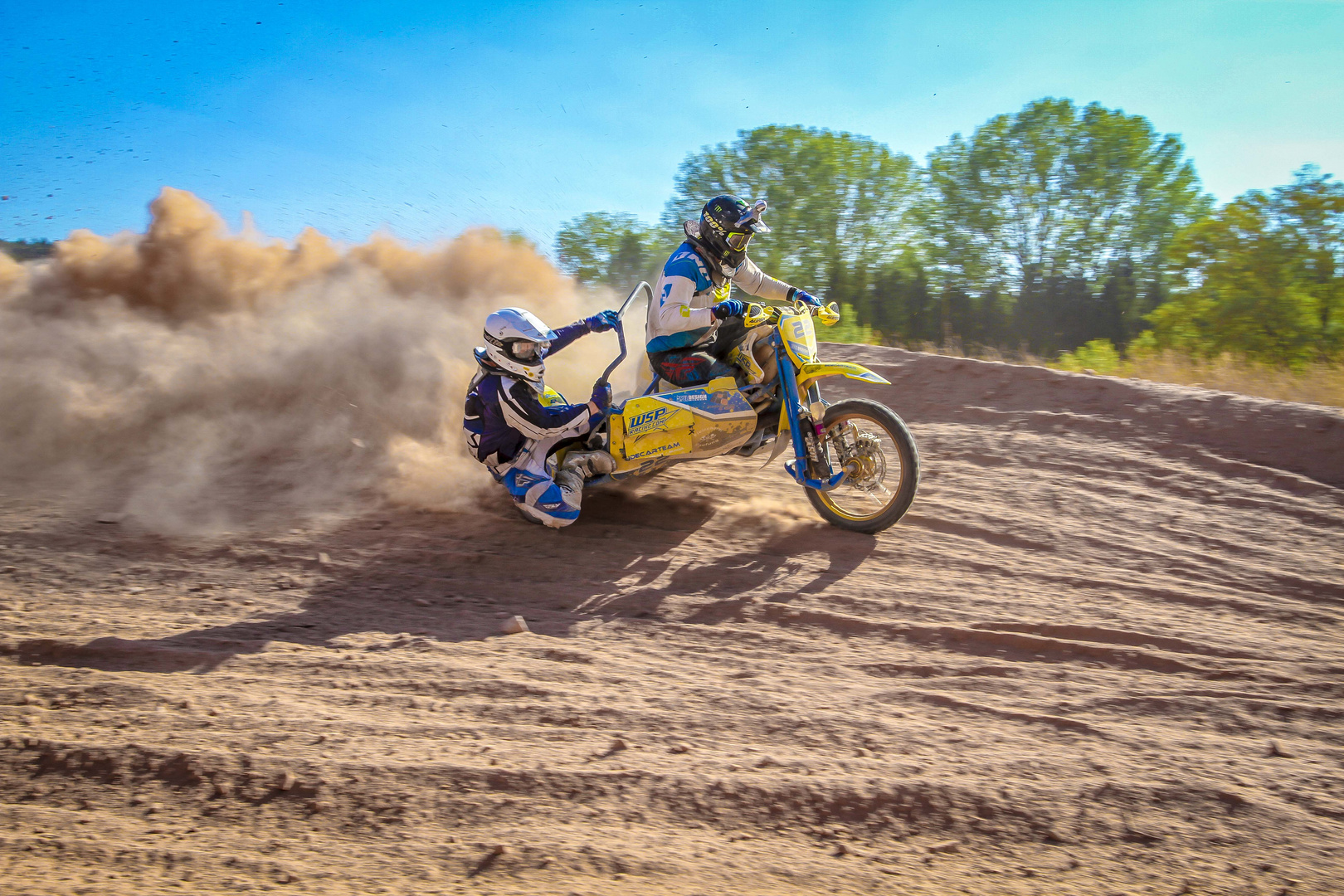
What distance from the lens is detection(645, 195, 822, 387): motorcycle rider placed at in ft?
18.0

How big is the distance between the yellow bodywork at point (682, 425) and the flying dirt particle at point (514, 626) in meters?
1.72

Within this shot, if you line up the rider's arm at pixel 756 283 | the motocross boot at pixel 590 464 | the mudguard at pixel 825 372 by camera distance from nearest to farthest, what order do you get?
the mudguard at pixel 825 372, the motocross boot at pixel 590 464, the rider's arm at pixel 756 283

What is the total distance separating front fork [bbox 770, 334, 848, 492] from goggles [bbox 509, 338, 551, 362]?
1.60 meters

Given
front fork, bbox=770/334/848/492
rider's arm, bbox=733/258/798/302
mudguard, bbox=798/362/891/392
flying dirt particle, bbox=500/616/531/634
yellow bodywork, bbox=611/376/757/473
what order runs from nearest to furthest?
flying dirt particle, bbox=500/616/531/634
mudguard, bbox=798/362/891/392
front fork, bbox=770/334/848/492
yellow bodywork, bbox=611/376/757/473
rider's arm, bbox=733/258/798/302

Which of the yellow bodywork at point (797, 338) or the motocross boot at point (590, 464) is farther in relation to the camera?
the motocross boot at point (590, 464)

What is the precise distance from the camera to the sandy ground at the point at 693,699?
2.48 m

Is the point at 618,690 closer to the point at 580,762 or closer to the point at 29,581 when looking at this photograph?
the point at 580,762

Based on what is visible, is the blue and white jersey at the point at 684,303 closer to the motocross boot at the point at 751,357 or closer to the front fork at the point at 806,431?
the motocross boot at the point at 751,357

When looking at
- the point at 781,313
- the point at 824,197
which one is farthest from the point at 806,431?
the point at 824,197


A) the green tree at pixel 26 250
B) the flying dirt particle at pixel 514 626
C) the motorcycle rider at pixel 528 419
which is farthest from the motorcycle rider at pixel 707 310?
the green tree at pixel 26 250

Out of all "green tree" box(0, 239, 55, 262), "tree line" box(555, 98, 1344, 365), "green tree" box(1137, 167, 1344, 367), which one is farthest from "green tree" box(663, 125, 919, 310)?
"green tree" box(0, 239, 55, 262)

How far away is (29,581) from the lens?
15.0 feet

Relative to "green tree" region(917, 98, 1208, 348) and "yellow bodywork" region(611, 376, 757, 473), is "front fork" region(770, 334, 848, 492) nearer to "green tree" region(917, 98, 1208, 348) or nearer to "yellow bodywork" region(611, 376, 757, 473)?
"yellow bodywork" region(611, 376, 757, 473)

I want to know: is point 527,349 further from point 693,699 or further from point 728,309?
point 693,699
